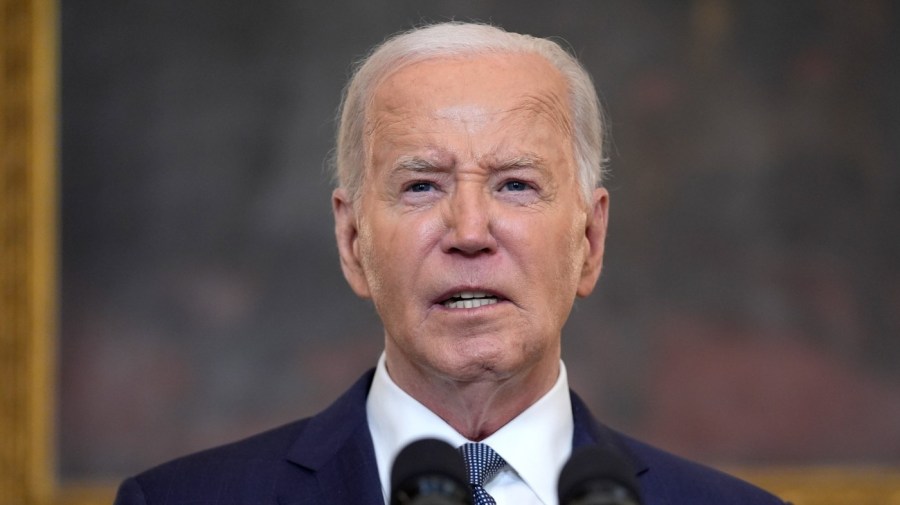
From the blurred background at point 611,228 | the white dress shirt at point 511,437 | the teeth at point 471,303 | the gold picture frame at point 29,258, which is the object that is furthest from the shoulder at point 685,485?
the gold picture frame at point 29,258

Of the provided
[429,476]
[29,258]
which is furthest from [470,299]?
[29,258]

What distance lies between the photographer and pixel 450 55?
2420 mm

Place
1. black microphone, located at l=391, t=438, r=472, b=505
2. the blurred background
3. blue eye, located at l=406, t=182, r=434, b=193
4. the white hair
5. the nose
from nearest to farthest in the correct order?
1. black microphone, located at l=391, t=438, r=472, b=505
2. the nose
3. blue eye, located at l=406, t=182, r=434, b=193
4. the white hair
5. the blurred background

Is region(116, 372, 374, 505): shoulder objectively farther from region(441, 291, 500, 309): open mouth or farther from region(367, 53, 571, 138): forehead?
region(367, 53, 571, 138): forehead

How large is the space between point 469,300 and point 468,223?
137 millimetres

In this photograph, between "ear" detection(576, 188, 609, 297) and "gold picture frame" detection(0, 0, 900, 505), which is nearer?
"ear" detection(576, 188, 609, 297)

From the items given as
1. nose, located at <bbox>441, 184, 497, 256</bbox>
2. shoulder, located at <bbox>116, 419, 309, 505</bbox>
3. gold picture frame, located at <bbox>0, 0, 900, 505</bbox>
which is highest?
nose, located at <bbox>441, 184, 497, 256</bbox>

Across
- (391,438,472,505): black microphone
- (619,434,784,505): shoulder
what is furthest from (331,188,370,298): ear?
(391,438,472,505): black microphone

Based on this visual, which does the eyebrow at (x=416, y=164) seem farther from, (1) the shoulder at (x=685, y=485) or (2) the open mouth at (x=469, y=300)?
(1) the shoulder at (x=685, y=485)

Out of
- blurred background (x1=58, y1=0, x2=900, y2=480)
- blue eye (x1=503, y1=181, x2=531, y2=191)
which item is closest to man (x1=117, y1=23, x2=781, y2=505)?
blue eye (x1=503, y1=181, x2=531, y2=191)

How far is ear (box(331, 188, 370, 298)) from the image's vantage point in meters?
2.51

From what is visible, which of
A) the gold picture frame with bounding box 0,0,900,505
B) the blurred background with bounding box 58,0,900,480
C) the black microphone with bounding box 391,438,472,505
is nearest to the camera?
the black microphone with bounding box 391,438,472,505

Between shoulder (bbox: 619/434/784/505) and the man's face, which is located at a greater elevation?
the man's face

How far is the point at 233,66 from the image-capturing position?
18.0 feet
